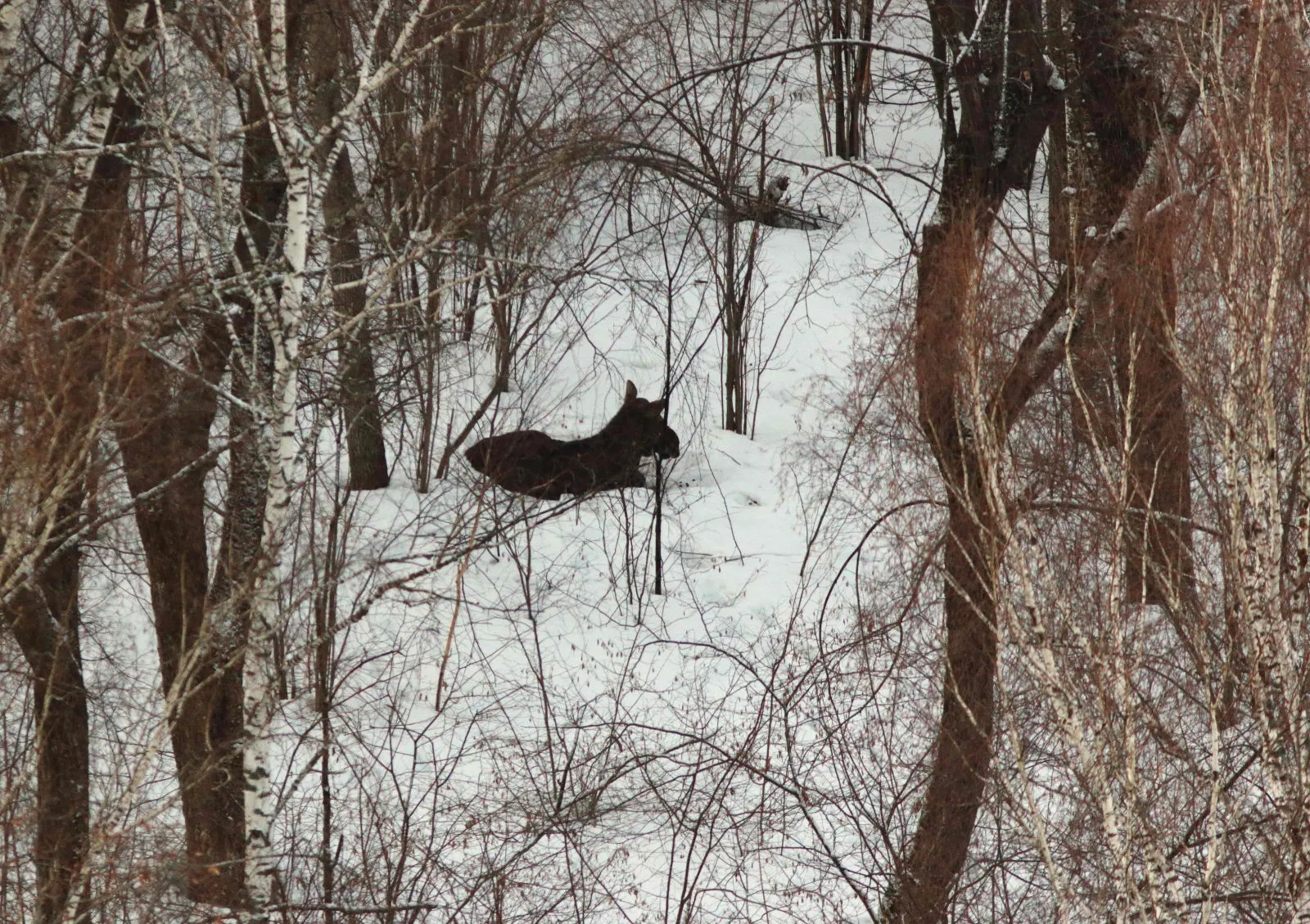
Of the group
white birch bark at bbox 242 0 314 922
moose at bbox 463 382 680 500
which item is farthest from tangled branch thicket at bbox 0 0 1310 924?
moose at bbox 463 382 680 500

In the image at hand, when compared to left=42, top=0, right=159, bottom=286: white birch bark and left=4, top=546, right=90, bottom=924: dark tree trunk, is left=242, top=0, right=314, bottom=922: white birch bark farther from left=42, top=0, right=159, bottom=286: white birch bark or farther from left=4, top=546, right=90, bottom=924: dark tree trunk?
left=4, top=546, right=90, bottom=924: dark tree trunk

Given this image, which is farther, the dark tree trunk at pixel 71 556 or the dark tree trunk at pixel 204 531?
the dark tree trunk at pixel 204 531

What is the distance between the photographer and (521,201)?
565 inches

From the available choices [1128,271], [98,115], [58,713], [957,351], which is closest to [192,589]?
[58,713]

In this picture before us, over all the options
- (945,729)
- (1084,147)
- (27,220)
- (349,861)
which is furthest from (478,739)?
(1084,147)

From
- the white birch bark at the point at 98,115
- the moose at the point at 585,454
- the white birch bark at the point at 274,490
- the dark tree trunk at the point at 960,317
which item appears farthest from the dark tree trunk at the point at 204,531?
the dark tree trunk at the point at 960,317

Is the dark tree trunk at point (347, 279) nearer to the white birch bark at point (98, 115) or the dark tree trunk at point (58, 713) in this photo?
the white birch bark at point (98, 115)

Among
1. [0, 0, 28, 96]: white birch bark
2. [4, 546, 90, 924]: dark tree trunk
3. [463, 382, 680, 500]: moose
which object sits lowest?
[4, 546, 90, 924]: dark tree trunk

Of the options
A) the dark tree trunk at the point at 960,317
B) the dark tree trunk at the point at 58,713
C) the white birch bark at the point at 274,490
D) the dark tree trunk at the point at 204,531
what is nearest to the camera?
the white birch bark at the point at 274,490

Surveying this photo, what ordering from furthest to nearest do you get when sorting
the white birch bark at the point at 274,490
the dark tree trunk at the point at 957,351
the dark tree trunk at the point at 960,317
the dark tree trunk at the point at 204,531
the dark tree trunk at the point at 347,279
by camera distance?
1. the dark tree trunk at the point at 347,279
2. the dark tree trunk at the point at 957,351
3. the dark tree trunk at the point at 960,317
4. the dark tree trunk at the point at 204,531
5. the white birch bark at the point at 274,490

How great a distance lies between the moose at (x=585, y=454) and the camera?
14.0 metres

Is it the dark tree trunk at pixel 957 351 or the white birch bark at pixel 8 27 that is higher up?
the white birch bark at pixel 8 27

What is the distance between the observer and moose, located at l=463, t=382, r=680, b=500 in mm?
13969

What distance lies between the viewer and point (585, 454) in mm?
14297
